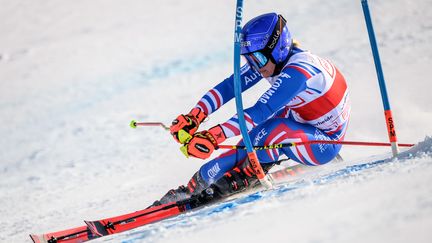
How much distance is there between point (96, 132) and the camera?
29.1 ft

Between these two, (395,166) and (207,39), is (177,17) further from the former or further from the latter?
(395,166)

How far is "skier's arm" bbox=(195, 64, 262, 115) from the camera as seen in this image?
16.9 feet

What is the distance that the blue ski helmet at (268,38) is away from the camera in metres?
4.47

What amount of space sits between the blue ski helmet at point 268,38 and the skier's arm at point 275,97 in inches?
11.8

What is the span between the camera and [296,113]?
4793 mm

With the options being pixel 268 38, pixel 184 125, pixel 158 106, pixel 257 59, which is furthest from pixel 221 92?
pixel 158 106

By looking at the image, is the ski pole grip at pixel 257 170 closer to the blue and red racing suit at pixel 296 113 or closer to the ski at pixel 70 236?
the blue and red racing suit at pixel 296 113

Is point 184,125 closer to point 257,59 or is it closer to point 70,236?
point 257,59

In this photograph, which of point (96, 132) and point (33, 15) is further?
point (33, 15)

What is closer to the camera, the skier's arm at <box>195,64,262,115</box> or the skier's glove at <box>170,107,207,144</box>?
the skier's glove at <box>170,107,207,144</box>

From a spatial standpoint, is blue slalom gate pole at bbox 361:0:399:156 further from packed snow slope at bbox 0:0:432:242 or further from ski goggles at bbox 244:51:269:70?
ski goggles at bbox 244:51:269:70

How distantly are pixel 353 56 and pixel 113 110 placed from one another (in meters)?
4.90

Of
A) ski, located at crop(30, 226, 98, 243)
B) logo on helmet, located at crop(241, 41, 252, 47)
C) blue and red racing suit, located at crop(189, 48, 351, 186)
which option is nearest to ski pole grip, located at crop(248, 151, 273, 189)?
blue and red racing suit, located at crop(189, 48, 351, 186)

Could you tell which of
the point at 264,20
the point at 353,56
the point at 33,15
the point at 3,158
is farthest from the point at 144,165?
the point at 33,15
